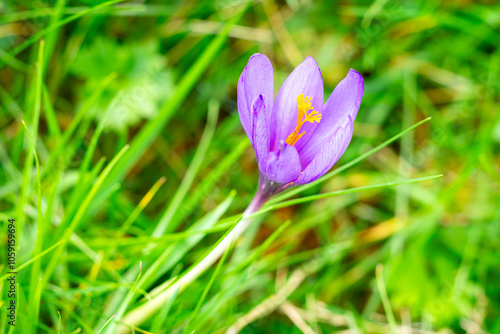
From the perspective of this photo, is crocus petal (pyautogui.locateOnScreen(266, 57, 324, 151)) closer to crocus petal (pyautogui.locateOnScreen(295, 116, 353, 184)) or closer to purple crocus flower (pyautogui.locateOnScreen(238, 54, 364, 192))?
purple crocus flower (pyautogui.locateOnScreen(238, 54, 364, 192))

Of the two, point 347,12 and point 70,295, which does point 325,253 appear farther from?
point 347,12

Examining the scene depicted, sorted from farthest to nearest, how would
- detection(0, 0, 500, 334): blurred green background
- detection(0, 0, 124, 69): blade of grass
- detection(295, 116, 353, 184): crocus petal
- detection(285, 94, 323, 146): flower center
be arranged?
detection(0, 0, 500, 334): blurred green background
detection(0, 0, 124, 69): blade of grass
detection(285, 94, 323, 146): flower center
detection(295, 116, 353, 184): crocus petal

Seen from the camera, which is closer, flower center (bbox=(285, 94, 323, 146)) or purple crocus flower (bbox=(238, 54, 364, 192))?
purple crocus flower (bbox=(238, 54, 364, 192))

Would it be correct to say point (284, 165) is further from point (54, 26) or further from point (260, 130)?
point (54, 26)

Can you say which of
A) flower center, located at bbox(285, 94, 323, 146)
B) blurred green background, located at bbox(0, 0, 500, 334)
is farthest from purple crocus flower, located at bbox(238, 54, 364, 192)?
blurred green background, located at bbox(0, 0, 500, 334)

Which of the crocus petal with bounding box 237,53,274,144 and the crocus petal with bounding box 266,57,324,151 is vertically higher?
the crocus petal with bounding box 237,53,274,144

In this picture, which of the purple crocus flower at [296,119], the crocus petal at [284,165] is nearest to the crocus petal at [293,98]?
the purple crocus flower at [296,119]

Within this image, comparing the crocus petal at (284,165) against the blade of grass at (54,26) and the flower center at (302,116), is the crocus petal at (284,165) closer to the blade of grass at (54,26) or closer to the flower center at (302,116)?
the flower center at (302,116)

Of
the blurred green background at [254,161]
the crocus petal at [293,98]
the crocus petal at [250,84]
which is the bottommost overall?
the blurred green background at [254,161]
